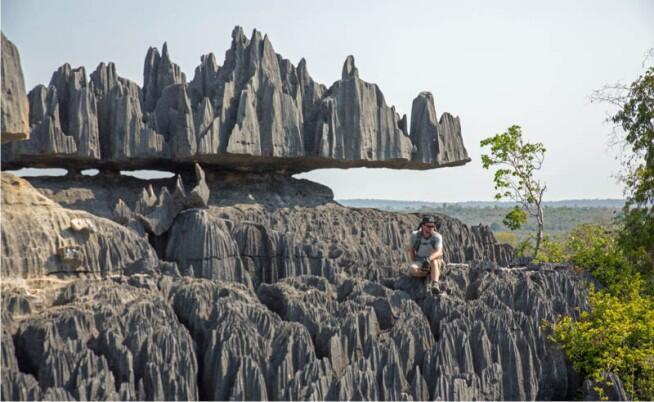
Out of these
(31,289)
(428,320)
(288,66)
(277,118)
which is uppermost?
(288,66)

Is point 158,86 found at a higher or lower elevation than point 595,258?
higher

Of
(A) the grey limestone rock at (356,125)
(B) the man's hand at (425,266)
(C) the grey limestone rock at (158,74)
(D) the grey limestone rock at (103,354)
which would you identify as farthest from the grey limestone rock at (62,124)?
(B) the man's hand at (425,266)

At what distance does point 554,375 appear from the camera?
12.4 metres

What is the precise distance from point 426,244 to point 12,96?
7029 mm

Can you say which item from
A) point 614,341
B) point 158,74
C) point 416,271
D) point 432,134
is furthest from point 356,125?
point 614,341

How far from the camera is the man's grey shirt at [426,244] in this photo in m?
13.0

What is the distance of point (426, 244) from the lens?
1318 centimetres

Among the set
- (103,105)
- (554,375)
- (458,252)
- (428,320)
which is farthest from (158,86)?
(554,375)

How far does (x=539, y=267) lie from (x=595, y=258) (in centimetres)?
168

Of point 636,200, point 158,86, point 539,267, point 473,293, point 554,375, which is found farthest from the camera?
point 158,86

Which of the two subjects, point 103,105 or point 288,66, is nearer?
point 103,105

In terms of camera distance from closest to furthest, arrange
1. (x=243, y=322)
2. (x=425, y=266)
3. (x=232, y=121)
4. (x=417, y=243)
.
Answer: (x=243, y=322), (x=417, y=243), (x=425, y=266), (x=232, y=121)

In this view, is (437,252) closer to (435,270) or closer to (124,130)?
(435,270)

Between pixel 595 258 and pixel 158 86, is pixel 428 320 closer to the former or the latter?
pixel 595 258
